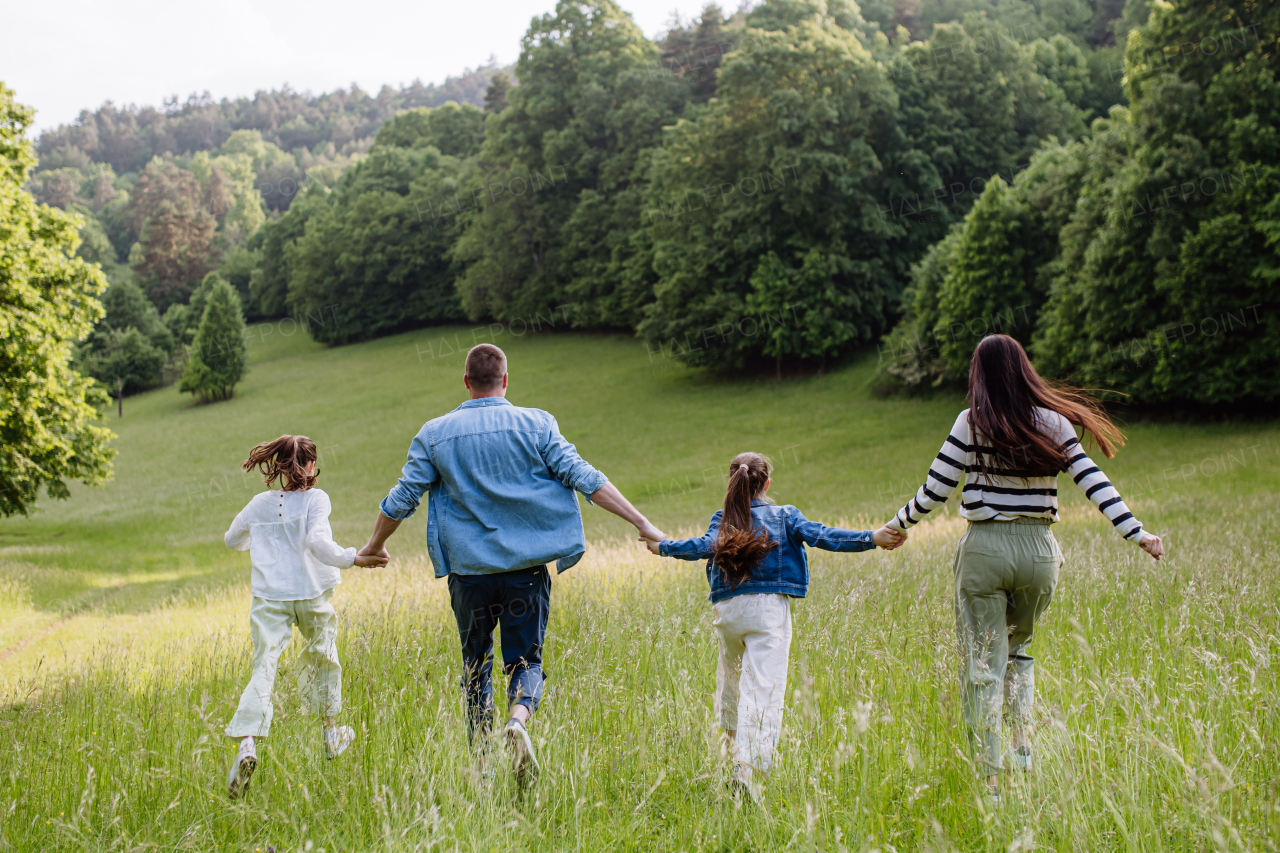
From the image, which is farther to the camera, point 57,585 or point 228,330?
point 228,330

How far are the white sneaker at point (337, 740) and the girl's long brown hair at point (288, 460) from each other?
1.36 metres

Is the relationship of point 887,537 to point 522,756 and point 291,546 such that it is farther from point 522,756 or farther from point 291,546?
point 291,546

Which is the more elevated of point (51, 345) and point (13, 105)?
point (13, 105)

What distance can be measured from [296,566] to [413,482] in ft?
3.27

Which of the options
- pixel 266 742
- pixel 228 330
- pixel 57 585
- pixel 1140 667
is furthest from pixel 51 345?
pixel 228 330

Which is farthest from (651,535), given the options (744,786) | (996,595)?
(996,595)

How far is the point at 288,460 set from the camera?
189 inches

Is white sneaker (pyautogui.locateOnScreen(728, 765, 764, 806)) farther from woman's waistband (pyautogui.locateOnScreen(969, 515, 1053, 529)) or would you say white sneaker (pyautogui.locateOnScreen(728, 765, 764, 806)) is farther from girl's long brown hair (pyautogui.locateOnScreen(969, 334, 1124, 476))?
girl's long brown hair (pyautogui.locateOnScreen(969, 334, 1124, 476))

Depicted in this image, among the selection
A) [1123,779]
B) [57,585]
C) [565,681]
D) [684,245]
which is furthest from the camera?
[684,245]

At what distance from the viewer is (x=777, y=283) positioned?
116 feet

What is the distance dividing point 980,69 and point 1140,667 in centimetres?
4175

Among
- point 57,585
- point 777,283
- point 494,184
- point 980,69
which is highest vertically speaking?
point 980,69

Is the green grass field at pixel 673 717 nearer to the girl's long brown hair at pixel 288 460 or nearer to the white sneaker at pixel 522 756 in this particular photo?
the white sneaker at pixel 522 756

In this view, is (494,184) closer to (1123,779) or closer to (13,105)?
(13,105)
